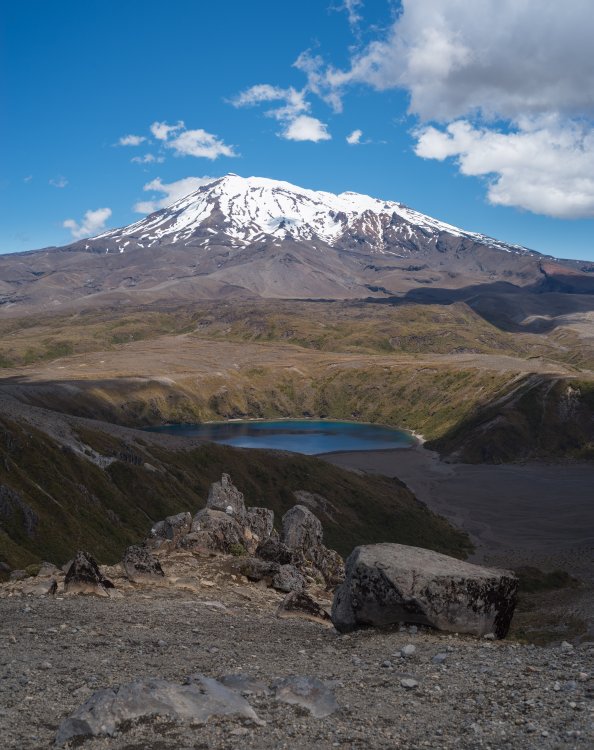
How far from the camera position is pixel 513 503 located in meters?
147

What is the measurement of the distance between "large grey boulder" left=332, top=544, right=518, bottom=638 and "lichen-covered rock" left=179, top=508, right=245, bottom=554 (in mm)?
15269

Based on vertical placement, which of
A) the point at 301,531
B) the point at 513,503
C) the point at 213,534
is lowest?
the point at 513,503

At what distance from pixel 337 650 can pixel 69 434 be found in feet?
286

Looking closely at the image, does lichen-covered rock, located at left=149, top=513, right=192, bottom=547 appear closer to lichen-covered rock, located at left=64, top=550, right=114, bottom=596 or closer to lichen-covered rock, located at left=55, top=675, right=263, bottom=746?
lichen-covered rock, located at left=64, top=550, right=114, bottom=596

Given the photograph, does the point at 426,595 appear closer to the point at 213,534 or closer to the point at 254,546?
the point at 213,534

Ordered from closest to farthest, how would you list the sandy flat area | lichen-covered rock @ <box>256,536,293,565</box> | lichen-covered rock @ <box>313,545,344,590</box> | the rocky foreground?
the rocky foreground < lichen-covered rock @ <box>256,536,293,565</box> < lichen-covered rock @ <box>313,545,344,590</box> < the sandy flat area

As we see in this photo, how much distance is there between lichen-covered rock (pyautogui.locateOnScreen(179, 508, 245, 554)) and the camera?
3688 cm

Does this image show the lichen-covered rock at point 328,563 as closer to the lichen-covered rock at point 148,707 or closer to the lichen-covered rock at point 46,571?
the lichen-covered rock at point 46,571

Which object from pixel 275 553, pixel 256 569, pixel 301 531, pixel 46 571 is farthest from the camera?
pixel 301 531

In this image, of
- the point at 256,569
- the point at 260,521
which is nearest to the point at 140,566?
the point at 256,569

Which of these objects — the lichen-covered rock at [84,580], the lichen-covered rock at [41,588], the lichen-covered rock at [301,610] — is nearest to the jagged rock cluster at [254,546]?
the lichen-covered rock at [84,580]

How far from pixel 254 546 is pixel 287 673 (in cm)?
2584

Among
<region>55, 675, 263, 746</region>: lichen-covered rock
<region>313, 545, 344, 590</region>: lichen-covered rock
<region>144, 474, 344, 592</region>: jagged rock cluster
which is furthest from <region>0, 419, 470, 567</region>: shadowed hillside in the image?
<region>55, 675, 263, 746</region>: lichen-covered rock

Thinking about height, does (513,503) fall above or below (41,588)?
below
